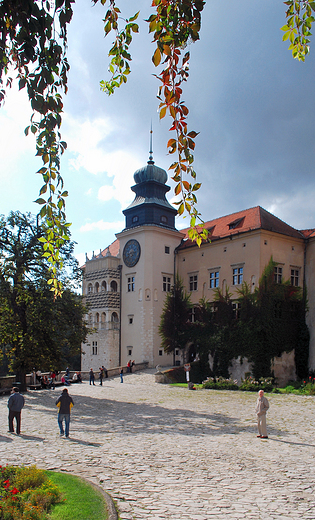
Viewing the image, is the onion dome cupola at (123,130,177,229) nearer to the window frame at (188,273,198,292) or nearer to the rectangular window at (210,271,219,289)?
the window frame at (188,273,198,292)

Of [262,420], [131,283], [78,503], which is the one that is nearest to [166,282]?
[131,283]

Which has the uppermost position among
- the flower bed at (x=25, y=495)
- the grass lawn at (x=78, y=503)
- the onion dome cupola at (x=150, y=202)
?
the onion dome cupola at (x=150, y=202)

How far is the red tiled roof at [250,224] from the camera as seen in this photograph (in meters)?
32.9

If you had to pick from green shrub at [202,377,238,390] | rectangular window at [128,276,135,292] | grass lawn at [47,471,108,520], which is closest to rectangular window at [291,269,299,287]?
green shrub at [202,377,238,390]

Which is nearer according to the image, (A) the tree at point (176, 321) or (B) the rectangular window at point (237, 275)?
(B) the rectangular window at point (237, 275)

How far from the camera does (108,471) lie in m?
8.39

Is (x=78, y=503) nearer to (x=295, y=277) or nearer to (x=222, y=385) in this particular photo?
(x=222, y=385)

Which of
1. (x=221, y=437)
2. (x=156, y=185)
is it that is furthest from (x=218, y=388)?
(x=156, y=185)

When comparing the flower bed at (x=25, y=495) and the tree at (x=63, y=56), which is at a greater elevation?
the tree at (x=63, y=56)

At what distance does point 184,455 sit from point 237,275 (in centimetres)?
2409

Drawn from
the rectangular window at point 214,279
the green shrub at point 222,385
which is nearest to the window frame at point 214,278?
the rectangular window at point 214,279

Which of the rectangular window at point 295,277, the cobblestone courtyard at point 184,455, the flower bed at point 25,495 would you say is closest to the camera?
the flower bed at point 25,495

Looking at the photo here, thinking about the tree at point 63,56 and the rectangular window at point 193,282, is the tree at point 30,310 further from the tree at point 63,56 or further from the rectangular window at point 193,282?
the tree at point 63,56

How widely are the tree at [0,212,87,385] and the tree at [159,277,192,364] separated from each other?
12.8 m
